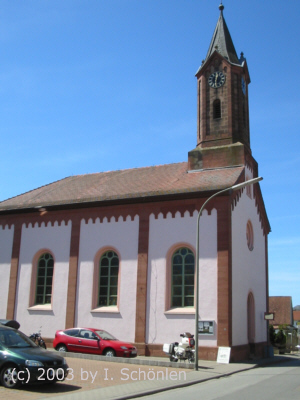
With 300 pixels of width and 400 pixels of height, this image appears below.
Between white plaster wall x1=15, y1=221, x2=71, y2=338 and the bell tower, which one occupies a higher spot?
the bell tower

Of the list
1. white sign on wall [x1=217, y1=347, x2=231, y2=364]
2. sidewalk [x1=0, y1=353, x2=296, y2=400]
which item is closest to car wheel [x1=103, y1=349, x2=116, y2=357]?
sidewalk [x1=0, y1=353, x2=296, y2=400]

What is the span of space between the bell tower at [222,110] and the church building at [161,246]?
0.23 feet

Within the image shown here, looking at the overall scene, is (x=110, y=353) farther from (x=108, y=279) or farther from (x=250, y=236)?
(x=250, y=236)

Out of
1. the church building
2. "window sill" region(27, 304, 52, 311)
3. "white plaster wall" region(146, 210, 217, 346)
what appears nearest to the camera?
"white plaster wall" region(146, 210, 217, 346)

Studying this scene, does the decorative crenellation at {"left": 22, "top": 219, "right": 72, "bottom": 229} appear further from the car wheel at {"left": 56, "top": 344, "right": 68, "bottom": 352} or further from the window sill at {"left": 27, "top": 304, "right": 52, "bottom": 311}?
the car wheel at {"left": 56, "top": 344, "right": 68, "bottom": 352}

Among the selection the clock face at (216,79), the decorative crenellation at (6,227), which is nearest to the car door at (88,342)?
the decorative crenellation at (6,227)

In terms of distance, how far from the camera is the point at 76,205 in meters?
27.0

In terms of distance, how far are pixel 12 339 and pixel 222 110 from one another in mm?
20186

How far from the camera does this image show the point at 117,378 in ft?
49.2

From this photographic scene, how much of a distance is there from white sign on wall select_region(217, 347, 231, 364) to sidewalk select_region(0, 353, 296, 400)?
0.45m

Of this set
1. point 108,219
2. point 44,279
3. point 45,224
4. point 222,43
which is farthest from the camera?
point 222,43

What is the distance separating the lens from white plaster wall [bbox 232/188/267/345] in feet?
76.2

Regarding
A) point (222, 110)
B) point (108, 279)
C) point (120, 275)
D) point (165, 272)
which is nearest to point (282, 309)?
point (222, 110)

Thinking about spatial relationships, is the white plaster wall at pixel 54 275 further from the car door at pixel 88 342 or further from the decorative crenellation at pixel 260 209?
the decorative crenellation at pixel 260 209
